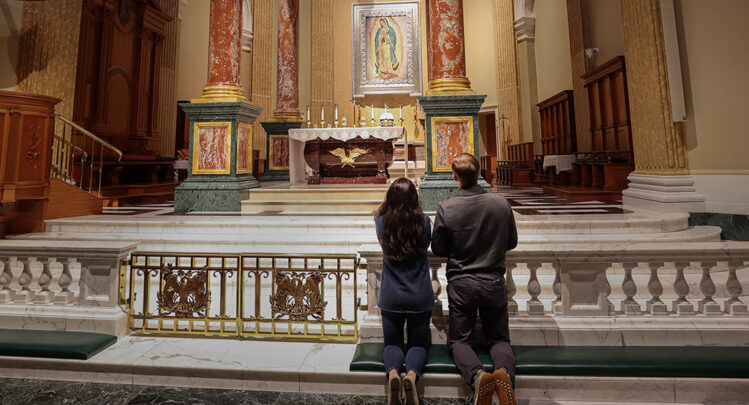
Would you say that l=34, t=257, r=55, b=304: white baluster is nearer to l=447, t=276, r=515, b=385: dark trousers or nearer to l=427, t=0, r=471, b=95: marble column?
l=447, t=276, r=515, b=385: dark trousers

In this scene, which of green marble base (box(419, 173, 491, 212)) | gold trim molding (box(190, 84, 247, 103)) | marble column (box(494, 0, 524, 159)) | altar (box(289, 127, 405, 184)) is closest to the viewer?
green marble base (box(419, 173, 491, 212))

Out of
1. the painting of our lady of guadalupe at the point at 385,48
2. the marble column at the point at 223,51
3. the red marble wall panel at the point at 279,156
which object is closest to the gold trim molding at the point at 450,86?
the marble column at the point at 223,51

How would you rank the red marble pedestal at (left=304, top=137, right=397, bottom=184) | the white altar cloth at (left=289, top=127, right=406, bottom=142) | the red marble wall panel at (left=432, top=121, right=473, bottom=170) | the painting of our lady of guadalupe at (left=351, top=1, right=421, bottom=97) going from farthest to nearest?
the painting of our lady of guadalupe at (left=351, top=1, right=421, bottom=97), the red marble pedestal at (left=304, top=137, right=397, bottom=184), the white altar cloth at (left=289, top=127, right=406, bottom=142), the red marble wall panel at (left=432, top=121, right=473, bottom=170)

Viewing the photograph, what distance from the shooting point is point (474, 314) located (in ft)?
6.85

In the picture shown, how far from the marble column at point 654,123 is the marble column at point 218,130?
236 inches

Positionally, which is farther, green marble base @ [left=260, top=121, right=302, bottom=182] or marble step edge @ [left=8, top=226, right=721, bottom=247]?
green marble base @ [left=260, top=121, right=302, bottom=182]

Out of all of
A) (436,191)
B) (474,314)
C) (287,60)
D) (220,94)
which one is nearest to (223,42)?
(220,94)

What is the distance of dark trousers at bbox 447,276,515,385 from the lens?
199 centimetres

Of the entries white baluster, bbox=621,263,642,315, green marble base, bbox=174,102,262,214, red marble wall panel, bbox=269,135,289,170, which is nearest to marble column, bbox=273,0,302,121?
red marble wall panel, bbox=269,135,289,170

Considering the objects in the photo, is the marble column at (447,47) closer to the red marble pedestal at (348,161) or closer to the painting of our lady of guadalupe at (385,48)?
the red marble pedestal at (348,161)

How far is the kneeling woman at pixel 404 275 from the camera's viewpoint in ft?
6.57

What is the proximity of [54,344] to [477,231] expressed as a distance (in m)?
2.63

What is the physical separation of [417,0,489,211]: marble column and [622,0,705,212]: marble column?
261 cm

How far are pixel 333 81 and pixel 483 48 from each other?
536cm
